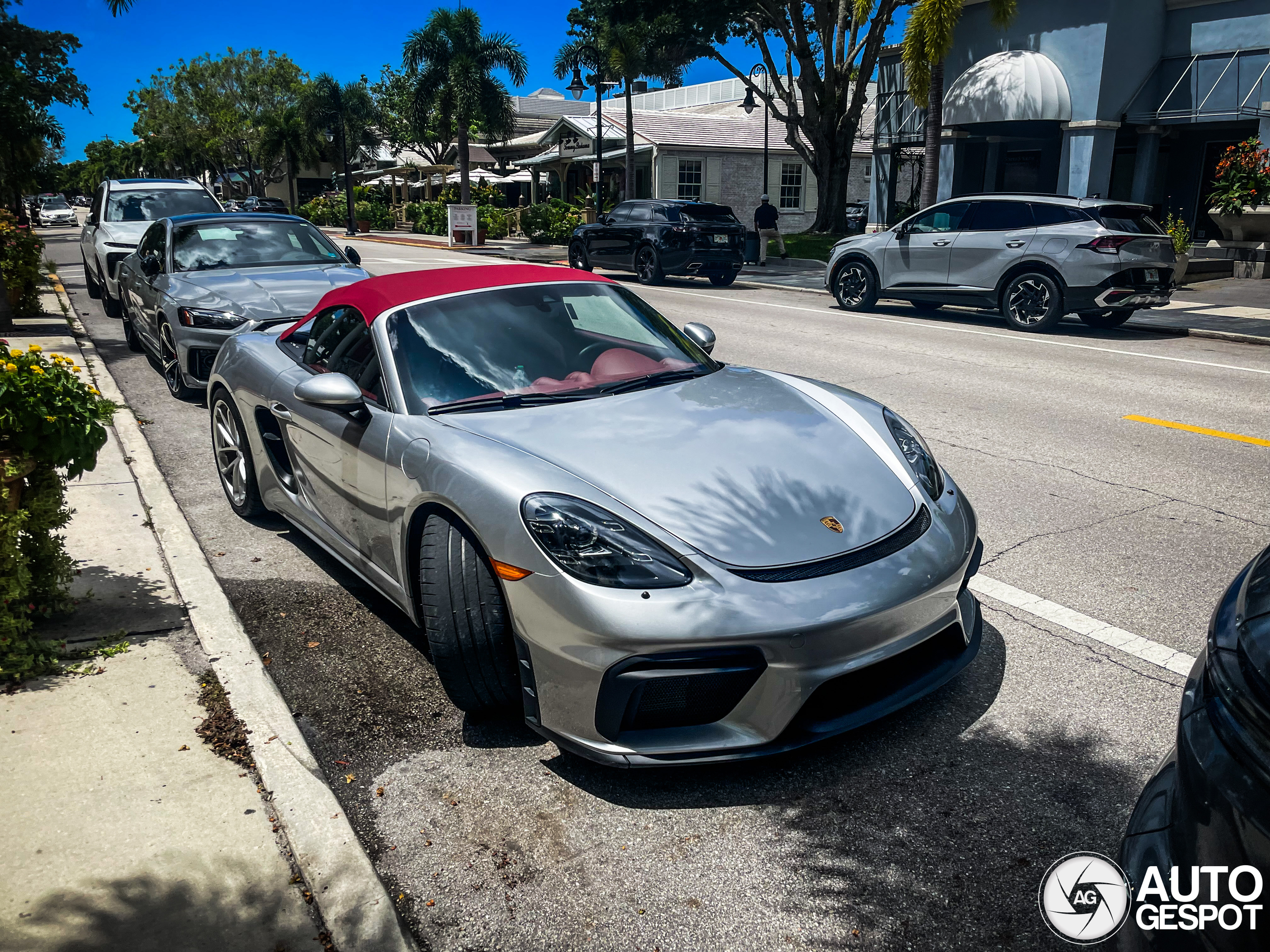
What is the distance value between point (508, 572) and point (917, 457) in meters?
1.68

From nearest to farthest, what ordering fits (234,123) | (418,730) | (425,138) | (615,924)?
(615,924), (418,730), (425,138), (234,123)

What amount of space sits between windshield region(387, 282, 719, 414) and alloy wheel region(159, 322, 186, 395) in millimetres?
5540

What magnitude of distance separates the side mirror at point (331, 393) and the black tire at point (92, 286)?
14.9 meters

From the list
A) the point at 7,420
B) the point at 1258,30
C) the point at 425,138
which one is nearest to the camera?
the point at 7,420

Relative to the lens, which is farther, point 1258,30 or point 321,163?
point 321,163

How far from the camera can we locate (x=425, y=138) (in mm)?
59219

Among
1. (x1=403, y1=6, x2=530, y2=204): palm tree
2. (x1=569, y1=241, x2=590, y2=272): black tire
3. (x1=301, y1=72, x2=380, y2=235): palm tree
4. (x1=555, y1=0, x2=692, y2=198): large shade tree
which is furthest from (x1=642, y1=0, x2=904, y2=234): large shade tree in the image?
(x1=301, y1=72, x2=380, y2=235): palm tree

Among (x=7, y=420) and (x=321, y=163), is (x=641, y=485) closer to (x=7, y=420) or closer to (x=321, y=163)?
(x=7, y=420)

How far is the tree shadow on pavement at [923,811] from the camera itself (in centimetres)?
255

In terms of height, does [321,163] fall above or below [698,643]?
above

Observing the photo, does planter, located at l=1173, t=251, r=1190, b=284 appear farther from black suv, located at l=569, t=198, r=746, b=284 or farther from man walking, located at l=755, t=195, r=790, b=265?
man walking, located at l=755, t=195, r=790, b=265

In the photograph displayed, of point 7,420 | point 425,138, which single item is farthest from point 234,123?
point 7,420

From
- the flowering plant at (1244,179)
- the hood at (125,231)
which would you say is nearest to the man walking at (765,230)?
the flowering plant at (1244,179)

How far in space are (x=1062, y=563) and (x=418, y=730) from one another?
3.17 m
